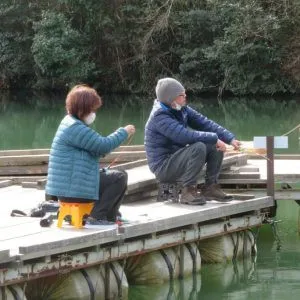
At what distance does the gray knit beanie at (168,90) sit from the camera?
32.1 feet

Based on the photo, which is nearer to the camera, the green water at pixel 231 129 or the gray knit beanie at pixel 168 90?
the green water at pixel 231 129

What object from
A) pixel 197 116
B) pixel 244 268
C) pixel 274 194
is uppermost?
pixel 197 116

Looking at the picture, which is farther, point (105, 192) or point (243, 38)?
point (243, 38)

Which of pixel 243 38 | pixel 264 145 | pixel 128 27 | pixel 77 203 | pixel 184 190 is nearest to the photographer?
pixel 77 203

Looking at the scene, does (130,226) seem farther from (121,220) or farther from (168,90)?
(168,90)

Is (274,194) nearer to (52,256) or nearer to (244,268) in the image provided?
(244,268)

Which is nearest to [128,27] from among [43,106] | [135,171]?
[43,106]

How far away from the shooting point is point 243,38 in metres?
34.5

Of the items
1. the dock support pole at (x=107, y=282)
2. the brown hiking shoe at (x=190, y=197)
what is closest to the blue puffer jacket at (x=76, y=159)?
the dock support pole at (x=107, y=282)

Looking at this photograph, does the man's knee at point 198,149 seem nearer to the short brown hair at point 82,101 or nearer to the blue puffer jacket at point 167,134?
the blue puffer jacket at point 167,134

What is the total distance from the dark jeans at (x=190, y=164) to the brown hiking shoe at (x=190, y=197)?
9cm

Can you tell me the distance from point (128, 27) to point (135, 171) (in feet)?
90.6

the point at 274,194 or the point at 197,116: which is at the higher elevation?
the point at 197,116

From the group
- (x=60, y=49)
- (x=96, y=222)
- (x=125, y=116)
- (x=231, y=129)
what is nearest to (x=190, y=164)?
(x=96, y=222)
